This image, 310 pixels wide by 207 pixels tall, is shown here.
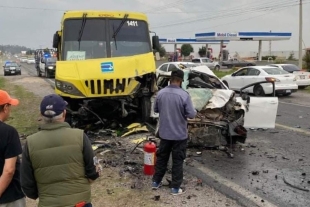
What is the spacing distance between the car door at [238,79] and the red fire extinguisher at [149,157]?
45.0 feet

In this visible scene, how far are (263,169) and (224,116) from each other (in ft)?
5.19

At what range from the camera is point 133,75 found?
27.7 ft

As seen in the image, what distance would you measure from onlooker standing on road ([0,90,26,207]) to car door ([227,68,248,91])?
54.2 feet

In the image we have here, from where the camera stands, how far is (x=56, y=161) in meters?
2.72

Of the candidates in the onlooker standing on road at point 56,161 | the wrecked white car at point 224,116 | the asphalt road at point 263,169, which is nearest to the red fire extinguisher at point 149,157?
the asphalt road at point 263,169

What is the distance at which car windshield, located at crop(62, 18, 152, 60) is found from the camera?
895 cm

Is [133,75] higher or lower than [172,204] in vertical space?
higher

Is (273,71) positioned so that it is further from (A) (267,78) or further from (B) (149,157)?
(B) (149,157)

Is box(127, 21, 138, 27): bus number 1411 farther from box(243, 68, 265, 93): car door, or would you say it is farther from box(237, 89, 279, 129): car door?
box(243, 68, 265, 93): car door

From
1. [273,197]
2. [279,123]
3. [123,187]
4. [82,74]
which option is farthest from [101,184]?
[279,123]

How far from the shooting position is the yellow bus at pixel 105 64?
8.23 metres

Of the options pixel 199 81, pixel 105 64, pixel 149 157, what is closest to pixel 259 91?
pixel 199 81

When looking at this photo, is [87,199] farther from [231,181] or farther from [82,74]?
[82,74]

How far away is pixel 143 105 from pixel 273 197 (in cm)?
467
